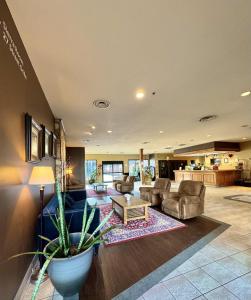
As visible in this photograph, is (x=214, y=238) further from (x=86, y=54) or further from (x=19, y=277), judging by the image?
(x=86, y=54)

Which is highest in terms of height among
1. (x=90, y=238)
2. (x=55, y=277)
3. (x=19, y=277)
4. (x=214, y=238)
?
(x=90, y=238)

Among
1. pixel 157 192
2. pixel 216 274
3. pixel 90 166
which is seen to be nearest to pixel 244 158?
pixel 157 192

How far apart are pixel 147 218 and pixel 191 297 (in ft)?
7.62

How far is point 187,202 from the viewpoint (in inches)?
157

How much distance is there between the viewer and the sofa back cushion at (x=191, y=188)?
4.31m

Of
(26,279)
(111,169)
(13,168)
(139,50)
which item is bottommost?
(26,279)

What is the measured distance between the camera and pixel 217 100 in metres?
3.37

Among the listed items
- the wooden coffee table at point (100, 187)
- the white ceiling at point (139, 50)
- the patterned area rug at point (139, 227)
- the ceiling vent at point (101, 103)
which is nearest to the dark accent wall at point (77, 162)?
the wooden coffee table at point (100, 187)

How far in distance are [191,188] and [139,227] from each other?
1.89 meters

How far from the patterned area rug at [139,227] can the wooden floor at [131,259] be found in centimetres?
15

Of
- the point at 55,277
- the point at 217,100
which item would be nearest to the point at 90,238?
the point at 55,277

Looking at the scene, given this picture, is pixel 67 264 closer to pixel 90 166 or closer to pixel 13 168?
pixel 13 168

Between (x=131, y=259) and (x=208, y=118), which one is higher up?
(x=208, y=118)

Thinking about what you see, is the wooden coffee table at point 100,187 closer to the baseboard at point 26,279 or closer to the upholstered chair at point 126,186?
the upholstered chair at point 126,186
